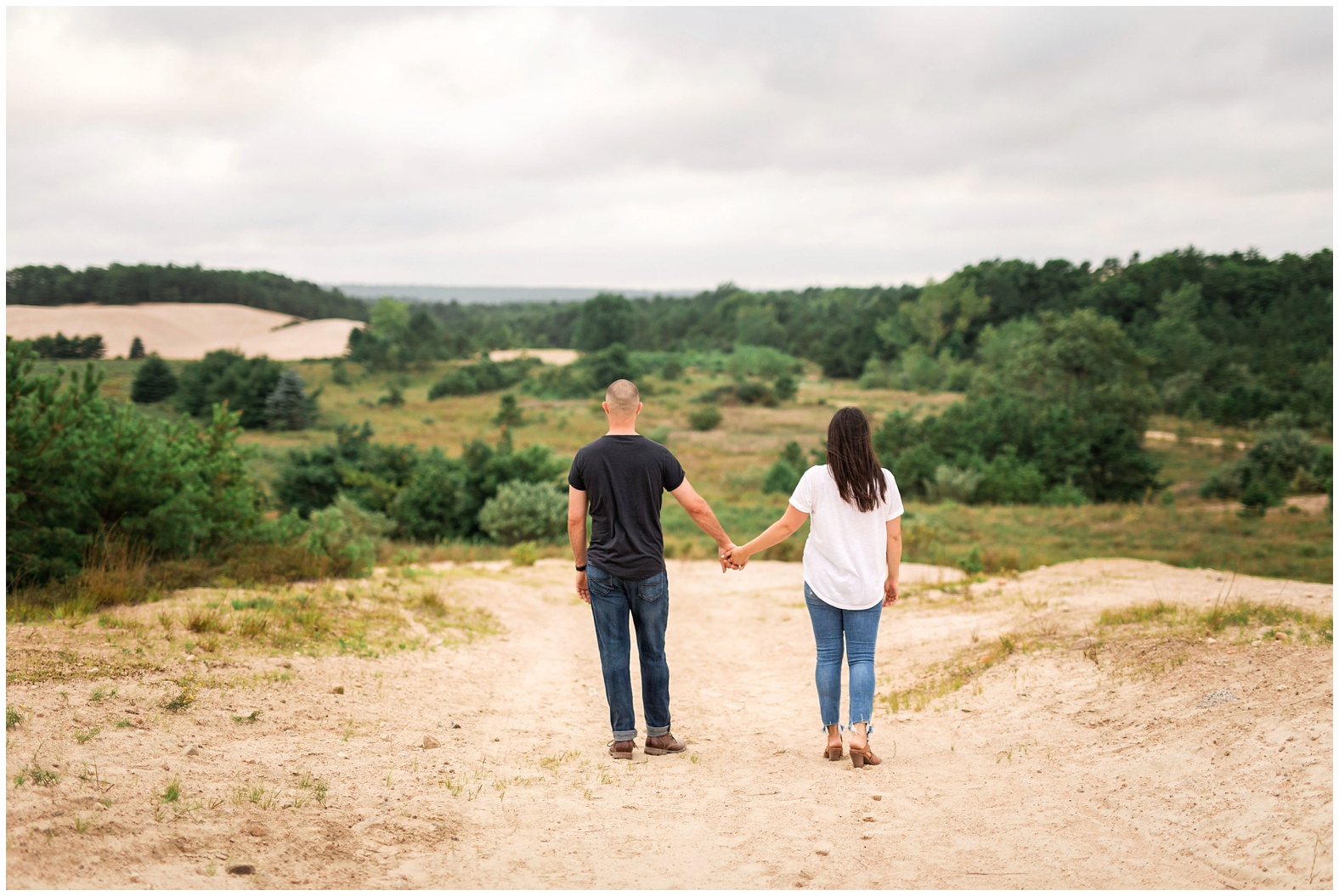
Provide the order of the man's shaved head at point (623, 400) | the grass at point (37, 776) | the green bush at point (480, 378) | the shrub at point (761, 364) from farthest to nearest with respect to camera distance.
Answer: the shrub at point (761, 364) → the green bush at point (480, 378) → the man's shaved head at point (623, 400) → the grass at point (37, 776)

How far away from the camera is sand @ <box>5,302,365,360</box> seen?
37781 millimetres

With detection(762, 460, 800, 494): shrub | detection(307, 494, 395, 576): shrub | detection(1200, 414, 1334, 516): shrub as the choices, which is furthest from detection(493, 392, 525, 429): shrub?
detection(1200, 414, 1334, 516): shrub

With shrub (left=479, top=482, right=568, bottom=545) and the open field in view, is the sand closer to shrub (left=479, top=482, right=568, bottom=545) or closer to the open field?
the open field

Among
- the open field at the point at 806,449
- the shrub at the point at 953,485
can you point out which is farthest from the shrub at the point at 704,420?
the shrub at the point at 953,485

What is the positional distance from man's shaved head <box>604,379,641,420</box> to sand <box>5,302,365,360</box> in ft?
100

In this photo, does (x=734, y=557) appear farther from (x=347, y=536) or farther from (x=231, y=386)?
(x=231, y=386)

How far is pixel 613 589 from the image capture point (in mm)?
4902

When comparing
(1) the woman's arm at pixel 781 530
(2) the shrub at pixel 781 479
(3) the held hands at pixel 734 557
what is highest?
(1) the woman's arm at pixel 781 530

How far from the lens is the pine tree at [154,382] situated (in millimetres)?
A: 44206

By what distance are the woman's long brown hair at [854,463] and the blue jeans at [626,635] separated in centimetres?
112

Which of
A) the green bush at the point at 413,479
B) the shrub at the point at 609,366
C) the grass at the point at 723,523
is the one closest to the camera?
the grass at the point at 723,523

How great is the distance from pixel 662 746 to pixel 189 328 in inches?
2336

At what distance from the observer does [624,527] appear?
477 centimetres

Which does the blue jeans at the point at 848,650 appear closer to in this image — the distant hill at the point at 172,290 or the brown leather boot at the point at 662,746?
the brown leather boot at the point at 662,746
